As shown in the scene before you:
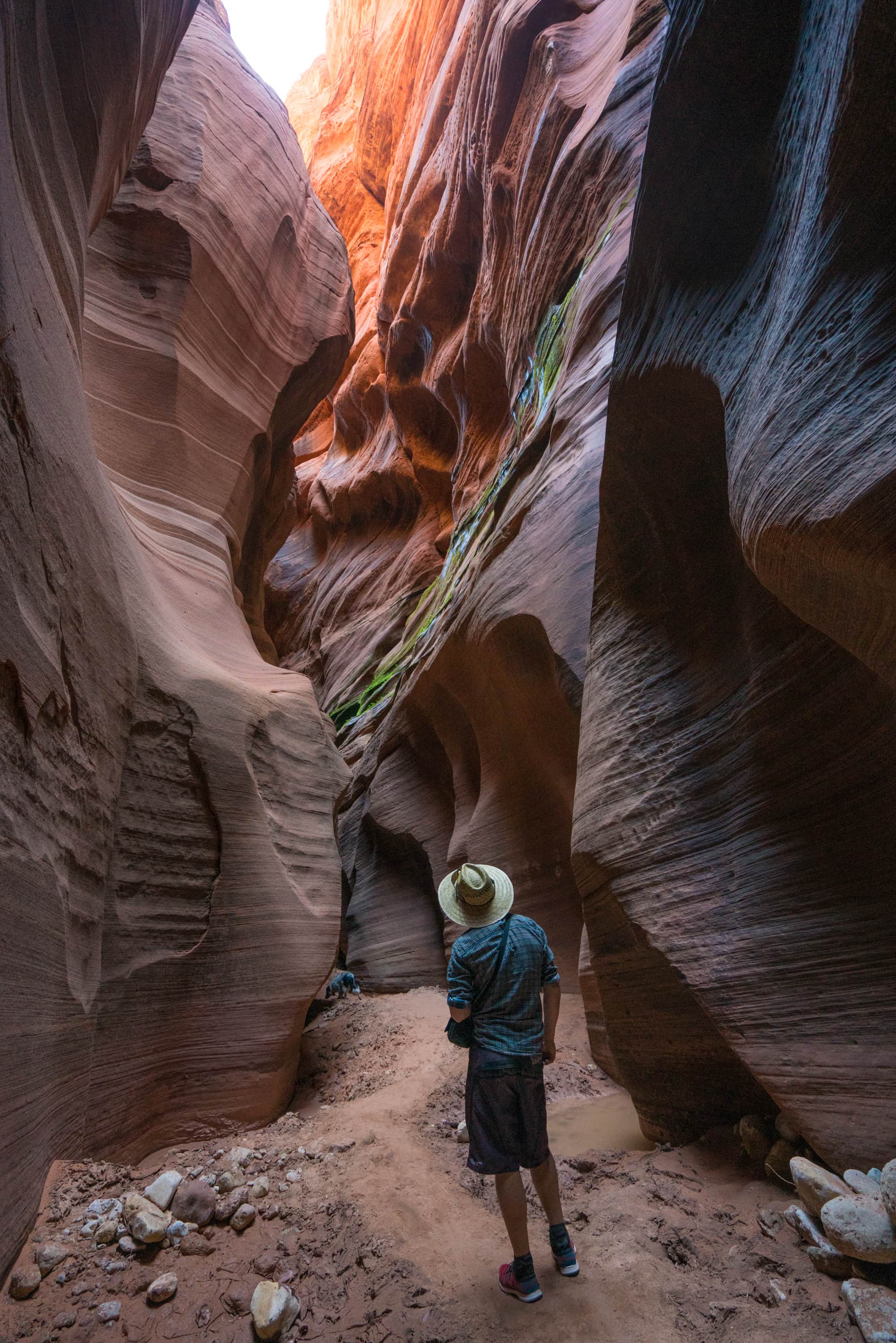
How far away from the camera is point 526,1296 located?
2617 mm

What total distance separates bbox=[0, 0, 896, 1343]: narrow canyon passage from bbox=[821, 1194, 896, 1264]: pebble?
0.05ft

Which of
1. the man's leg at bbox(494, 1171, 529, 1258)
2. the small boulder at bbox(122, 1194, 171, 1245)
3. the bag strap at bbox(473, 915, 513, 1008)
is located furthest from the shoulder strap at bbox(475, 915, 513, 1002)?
the small boulder at bbox(122, 1194, 171, 1245)

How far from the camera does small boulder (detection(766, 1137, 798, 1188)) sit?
2.81 m

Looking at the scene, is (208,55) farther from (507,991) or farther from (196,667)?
(507,991)

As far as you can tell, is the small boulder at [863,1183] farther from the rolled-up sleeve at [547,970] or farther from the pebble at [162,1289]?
the pebble at [162,1289]

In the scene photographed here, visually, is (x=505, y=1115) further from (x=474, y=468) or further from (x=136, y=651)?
(x=474, y=468)

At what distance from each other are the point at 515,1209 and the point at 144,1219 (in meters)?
1.61

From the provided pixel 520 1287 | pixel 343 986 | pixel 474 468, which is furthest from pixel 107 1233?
pixel 474 468

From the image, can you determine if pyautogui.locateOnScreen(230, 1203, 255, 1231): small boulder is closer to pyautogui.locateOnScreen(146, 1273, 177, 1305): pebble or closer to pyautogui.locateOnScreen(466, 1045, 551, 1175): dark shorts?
pyautogui.locateOnScreen(146, 1273, 177, 1305): pebble

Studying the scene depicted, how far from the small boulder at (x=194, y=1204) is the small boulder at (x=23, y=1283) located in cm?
77

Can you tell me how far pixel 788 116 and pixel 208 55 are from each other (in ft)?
33.2

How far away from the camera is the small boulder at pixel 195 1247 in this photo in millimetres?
3016

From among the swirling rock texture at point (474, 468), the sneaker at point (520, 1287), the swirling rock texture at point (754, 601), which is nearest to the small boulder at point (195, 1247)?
the sneaker at point (520, 1287)

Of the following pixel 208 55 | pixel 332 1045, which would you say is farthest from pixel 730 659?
pixel 208 55
